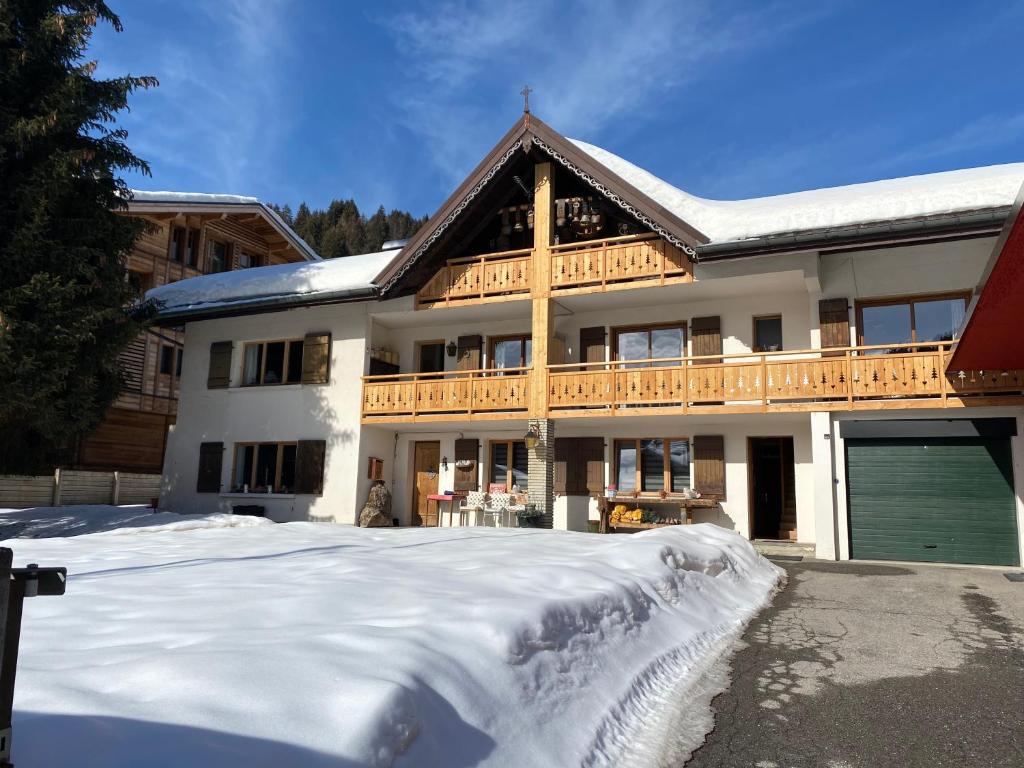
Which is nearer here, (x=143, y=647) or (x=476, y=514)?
(x=143, y=647)

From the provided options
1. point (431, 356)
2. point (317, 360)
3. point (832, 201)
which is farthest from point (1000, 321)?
point (317, 360)

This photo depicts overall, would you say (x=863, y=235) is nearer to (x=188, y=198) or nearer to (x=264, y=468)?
(x=264, y=468)

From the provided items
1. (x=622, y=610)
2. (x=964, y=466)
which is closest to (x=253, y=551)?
(x=622, y=610)

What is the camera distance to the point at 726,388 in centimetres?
1516

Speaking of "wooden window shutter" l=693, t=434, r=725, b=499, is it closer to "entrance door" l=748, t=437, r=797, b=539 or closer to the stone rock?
"entrance door" l=748, t=437, r=797, b=539

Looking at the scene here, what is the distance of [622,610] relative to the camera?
589 cm

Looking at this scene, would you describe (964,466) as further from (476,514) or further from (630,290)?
(476,514)

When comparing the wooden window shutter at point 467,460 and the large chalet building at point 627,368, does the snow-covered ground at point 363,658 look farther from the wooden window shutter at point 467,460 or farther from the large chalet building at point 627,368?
the wooden window shutter at point 467,460

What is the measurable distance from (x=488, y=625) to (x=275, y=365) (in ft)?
58.4

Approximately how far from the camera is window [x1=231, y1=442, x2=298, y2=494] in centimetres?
1988

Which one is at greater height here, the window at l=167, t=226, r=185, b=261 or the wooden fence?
the window at l=167, t=226, r=185, b=261

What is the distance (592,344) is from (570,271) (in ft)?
6.80

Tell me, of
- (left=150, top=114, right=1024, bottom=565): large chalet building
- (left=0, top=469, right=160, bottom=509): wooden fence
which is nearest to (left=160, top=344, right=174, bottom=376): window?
(left=0, top=469, right=160, bottom=509): wooden fence

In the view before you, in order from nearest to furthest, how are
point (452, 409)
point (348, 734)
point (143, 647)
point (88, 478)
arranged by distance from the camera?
point (348, 734) < point (143, 647) < point (452, 409) < point (88, 478)
